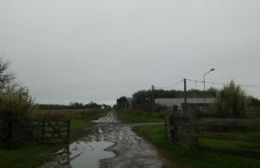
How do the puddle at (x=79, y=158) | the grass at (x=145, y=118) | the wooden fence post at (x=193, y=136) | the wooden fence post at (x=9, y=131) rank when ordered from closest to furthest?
the puddle at (x=79, y=158), the wooden fence post at (x=193, y=136), the wooden fence post at (x=9, y=131), the grass at (x=145, y=118)

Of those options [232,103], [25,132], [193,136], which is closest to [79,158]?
[193,136]

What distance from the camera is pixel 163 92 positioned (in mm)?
174625

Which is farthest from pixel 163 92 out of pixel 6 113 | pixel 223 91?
pixel 6 113

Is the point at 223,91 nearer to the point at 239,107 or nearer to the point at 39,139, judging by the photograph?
the point at 239,107

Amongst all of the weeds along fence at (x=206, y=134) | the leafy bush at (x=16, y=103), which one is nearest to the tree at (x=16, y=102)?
the leafy bush at (x=16, y=103)

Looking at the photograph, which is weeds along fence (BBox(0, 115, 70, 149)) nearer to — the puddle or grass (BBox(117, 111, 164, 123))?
the puddle

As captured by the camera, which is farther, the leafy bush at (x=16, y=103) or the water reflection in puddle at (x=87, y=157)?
the leafy bush at (x=16, y=103)

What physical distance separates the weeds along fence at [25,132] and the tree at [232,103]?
13320 millimetres

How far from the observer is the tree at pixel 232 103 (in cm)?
3006

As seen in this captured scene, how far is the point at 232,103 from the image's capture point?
30266 mm

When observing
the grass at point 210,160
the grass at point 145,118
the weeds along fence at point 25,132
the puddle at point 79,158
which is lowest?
the puddle at point 79,158

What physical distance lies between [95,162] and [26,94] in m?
10.1

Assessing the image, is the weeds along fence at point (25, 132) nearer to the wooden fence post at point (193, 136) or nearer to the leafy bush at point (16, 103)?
the leafy bush at point (16, 103)

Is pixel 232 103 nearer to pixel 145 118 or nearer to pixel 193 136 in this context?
pixel 193 136
